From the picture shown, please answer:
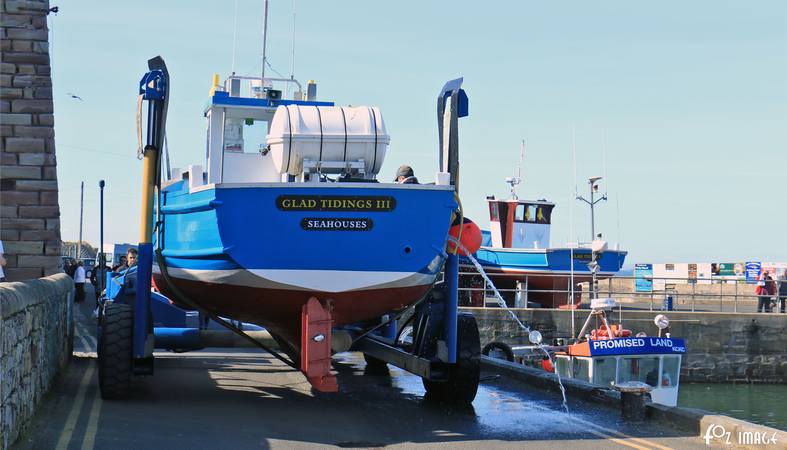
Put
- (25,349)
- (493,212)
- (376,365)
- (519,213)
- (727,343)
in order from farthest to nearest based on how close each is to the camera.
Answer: (519,213), (493,212), (727,343), (376,365), (25,349)

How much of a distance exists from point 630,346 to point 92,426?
38.9ft

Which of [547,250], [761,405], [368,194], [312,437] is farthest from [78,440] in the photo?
[547,250]

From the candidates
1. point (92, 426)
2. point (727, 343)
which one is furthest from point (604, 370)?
point (727, 343)

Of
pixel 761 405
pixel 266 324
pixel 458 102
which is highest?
pixel 458 102

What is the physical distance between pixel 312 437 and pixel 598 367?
10414 millimetres

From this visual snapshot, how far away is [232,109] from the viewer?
13.5m

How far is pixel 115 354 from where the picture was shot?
436 inches

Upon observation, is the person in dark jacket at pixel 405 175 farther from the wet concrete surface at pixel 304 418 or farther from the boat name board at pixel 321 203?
the wet concrete surface at pixel 304 418

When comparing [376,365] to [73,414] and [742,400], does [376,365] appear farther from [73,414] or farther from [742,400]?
[742,400]

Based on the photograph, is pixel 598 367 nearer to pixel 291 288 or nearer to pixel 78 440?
pixel 291 288

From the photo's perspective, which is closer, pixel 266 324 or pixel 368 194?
pixel 368 194

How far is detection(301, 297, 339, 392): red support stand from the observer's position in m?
10.2

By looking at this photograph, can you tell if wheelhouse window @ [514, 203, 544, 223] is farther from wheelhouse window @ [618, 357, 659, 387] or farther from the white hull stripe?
the white hull stripe

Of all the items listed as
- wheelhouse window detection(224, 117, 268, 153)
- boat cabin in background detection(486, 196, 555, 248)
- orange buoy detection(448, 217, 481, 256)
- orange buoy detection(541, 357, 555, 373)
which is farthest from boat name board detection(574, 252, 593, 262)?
orange buoy detection(448, 217, 481, 256)
